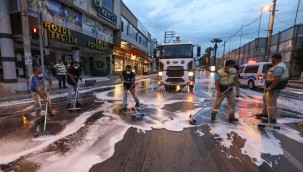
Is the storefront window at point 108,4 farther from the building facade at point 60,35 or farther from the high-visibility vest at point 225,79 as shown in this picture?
the high-visibility vest at point 225,79

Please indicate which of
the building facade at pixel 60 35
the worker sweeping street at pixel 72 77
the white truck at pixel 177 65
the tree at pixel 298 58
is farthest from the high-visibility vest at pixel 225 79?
the tree at pixel 298 58

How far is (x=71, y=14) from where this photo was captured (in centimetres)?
1555

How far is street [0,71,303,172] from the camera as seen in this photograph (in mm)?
2916

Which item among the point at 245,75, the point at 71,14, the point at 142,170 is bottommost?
the point at 142,170

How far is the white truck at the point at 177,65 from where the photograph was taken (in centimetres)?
1080

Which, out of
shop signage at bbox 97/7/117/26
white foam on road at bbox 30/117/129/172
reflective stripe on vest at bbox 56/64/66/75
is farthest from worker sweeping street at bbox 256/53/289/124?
shop signage at bbox 97/7/117/26

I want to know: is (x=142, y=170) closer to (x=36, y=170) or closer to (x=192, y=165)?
(x=192, y=165)

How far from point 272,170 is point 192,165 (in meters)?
1.28

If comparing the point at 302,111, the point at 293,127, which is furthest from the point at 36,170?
the point at 302,111

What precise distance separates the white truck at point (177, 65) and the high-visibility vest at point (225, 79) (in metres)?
5.75

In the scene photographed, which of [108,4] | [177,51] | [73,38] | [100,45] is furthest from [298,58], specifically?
[73,38]

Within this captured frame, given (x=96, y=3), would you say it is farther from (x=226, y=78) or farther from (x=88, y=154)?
(x=88, y=154)

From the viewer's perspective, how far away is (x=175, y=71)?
11.0m

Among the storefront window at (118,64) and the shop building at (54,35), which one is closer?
the shop building at (54,35)
